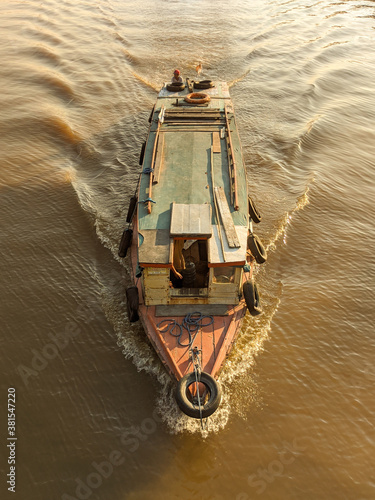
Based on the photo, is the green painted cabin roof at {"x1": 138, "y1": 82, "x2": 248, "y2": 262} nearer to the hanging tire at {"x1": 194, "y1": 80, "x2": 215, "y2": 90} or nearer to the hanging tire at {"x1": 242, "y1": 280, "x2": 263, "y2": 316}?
the hanging tire at {"x1": 242, "y1": 280, "x2": 263, "y2": 316}

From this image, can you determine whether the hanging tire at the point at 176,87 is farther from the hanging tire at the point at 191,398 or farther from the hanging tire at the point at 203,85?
the hanging tire at the point at 191,398

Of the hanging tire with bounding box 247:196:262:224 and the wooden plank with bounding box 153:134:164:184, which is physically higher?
the wooden plank with bounding box 153:134:164:184

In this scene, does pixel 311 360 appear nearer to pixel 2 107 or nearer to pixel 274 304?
pixel 274 304

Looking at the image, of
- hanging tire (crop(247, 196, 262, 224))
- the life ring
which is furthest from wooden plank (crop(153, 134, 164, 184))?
hanging tire (crop(247, 196, 262, 224))

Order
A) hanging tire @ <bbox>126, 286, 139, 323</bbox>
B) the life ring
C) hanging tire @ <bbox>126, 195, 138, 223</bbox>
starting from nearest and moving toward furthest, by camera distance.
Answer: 1. hanging tire @ <bbox>126, 286, 139, 323</bbox>
2. hanging tire @ <bbox>126, 195, 138, 223</bbox>
3. the life ring

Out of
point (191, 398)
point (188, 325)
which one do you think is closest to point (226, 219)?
point (188, 325)

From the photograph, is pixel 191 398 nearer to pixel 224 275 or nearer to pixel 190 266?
pixel 224 275

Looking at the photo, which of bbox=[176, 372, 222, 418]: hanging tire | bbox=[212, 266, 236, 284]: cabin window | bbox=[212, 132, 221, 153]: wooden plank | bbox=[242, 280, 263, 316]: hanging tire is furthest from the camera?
bbox=[212, 132, 221, 153]: wooden plank
